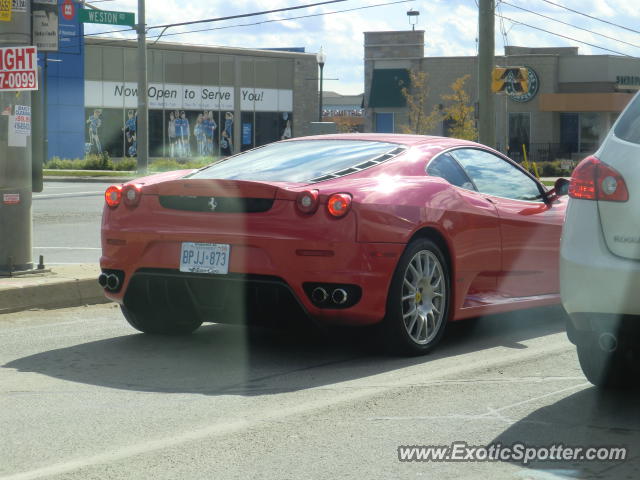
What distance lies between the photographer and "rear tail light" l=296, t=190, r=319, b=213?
253 inches

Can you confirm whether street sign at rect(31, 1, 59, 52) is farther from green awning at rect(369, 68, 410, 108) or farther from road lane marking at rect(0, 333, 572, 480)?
green awning at rect(369, 68, 410, 108)

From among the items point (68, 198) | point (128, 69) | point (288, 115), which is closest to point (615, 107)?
point (288, 115)

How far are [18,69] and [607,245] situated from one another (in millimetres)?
5773

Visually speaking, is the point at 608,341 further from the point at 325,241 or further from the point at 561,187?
the point at 561,187

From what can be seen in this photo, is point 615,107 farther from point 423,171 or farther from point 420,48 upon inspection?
point 423,171

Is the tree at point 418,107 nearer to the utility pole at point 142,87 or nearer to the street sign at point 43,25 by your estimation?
the utility pole at point 142,87

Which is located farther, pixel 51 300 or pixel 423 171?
pixel 51 300

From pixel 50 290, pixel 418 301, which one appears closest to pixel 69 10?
pixel 50 290

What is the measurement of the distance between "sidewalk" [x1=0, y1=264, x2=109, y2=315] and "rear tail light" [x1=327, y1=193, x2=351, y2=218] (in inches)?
131

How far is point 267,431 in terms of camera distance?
502 cm

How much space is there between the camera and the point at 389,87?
200 feet

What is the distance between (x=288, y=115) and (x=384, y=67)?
583 centimetres

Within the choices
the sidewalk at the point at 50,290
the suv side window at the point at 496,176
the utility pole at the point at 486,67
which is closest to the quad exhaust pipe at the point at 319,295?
the suv side window at the point at 496,176

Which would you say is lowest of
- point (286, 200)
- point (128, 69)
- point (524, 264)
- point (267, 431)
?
point (267, 431)
